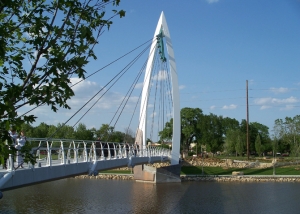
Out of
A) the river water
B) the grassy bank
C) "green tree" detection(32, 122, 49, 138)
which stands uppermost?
"green tree" detection(32, 122, 49, 138)

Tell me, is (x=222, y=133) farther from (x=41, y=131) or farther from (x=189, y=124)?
(x=41, y=131)

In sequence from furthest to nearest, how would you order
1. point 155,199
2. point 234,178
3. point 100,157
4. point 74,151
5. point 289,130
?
point 289,130
point 234,178
point 155,199
point 100,157
point 74,151

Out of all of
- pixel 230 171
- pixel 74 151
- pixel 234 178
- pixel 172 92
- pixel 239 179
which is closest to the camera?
pixel 74 151

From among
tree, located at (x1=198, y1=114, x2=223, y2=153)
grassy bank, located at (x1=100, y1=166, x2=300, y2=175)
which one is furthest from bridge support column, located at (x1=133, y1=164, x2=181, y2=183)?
tree, located at (x1=198, y1=114, x2=223, y2=153)

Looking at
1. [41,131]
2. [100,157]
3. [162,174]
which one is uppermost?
[41,131]

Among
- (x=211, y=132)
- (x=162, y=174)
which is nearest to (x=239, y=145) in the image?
(x=211, y=132)

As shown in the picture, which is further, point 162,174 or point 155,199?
point 162,174

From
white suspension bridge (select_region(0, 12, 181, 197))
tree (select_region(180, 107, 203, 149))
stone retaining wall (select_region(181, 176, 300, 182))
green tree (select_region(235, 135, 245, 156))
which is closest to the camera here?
white suspension bridge (select_region(0, 12, 181, 197))

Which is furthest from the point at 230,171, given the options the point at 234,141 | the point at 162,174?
the point at 234,141

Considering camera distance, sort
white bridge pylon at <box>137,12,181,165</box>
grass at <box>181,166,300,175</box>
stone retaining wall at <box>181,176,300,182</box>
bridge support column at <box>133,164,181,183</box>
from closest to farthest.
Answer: white bridge pylon at <box>137,12,181,165</box> → bridge support column at <box>133,164,181,183</box> → stone retaining wall at <box>181,176,300,182</box> → grass at <box>181,166,300,175</box>

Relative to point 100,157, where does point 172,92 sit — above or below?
above

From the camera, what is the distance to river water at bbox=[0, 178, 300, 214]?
2066 cm

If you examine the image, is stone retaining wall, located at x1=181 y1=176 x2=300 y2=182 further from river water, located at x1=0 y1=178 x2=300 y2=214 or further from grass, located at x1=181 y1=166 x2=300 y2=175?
river water, located at x1=0 y1=178 x2=300 y2=214

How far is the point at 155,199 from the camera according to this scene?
24.2m
